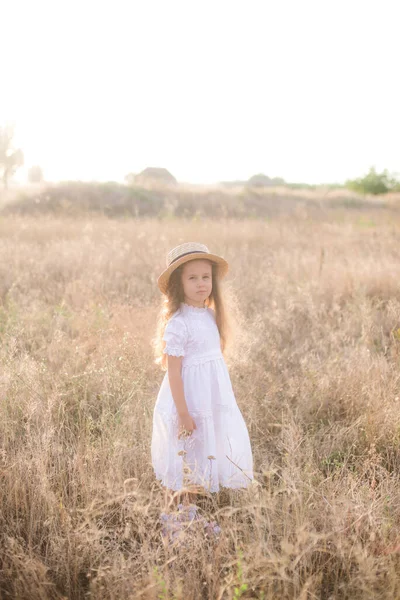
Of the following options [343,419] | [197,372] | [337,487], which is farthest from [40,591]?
[343,419]

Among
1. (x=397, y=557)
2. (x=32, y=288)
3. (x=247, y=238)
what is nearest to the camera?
(x=397, y=557)

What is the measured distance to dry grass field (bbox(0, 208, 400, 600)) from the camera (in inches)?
67.9

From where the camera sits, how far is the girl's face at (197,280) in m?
2.32

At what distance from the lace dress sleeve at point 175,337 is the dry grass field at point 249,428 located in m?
0.50

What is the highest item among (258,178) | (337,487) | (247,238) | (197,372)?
(258,178)

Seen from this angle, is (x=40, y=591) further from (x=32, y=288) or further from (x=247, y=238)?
(x=247, y=238)

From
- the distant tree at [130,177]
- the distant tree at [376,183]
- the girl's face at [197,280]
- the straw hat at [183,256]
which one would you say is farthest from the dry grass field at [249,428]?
the distant tree at [376,183]

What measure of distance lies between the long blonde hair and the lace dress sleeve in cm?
15

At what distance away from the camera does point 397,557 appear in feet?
6.05

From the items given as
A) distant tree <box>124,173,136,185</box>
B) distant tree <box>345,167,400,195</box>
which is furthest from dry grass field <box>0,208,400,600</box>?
distant tree <box>345,167,400,195</box>

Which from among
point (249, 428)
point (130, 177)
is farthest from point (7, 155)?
point (249, 428)

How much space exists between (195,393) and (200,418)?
4.9 inches

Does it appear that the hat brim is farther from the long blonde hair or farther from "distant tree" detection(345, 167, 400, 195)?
"distant tree" detection(345, 167, 400, 195)

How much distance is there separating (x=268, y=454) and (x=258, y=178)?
41.9 meters
